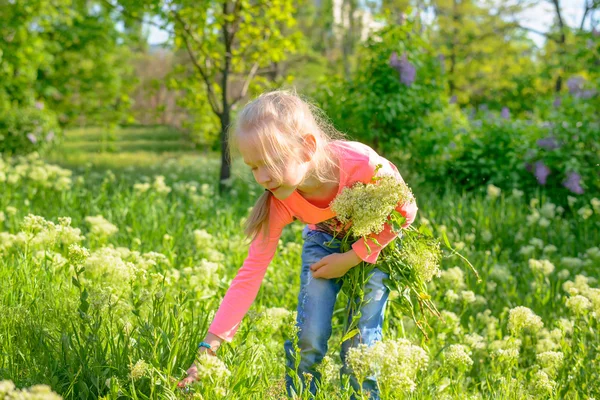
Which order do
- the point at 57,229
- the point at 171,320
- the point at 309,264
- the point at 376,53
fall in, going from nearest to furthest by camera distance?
1. the point at 171,320
2. the point at 309,264
3. the point at 57,229
4. the point at 376,53

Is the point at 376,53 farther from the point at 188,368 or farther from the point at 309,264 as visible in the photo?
the point at 188,368

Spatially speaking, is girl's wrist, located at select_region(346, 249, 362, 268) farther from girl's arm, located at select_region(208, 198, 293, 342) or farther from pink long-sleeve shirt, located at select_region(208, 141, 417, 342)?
girl's arm, located at select_region(208, 198, 293, 342)

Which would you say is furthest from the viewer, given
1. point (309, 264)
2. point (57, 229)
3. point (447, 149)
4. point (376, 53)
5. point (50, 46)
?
point (50, 46)

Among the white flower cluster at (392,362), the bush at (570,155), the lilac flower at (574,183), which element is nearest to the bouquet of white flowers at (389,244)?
the white flower cluster at (392,362)

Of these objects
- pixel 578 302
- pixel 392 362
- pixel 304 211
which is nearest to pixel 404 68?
pixel 578 302

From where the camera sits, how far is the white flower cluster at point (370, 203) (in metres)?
2.02

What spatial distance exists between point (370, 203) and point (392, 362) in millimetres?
523

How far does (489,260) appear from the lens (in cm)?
420

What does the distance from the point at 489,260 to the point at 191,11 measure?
3.84 m

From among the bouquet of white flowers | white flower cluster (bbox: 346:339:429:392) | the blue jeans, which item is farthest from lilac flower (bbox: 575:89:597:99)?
white flower cluster (bbox: 346:339:429:392)

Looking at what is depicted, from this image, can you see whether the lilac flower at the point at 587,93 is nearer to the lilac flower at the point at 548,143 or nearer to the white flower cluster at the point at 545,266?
the lilac flower at the point at 548,143

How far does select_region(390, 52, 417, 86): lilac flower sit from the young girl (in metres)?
4.31

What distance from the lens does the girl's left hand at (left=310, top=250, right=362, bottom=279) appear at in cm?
219

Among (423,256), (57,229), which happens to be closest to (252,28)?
(57,229)
